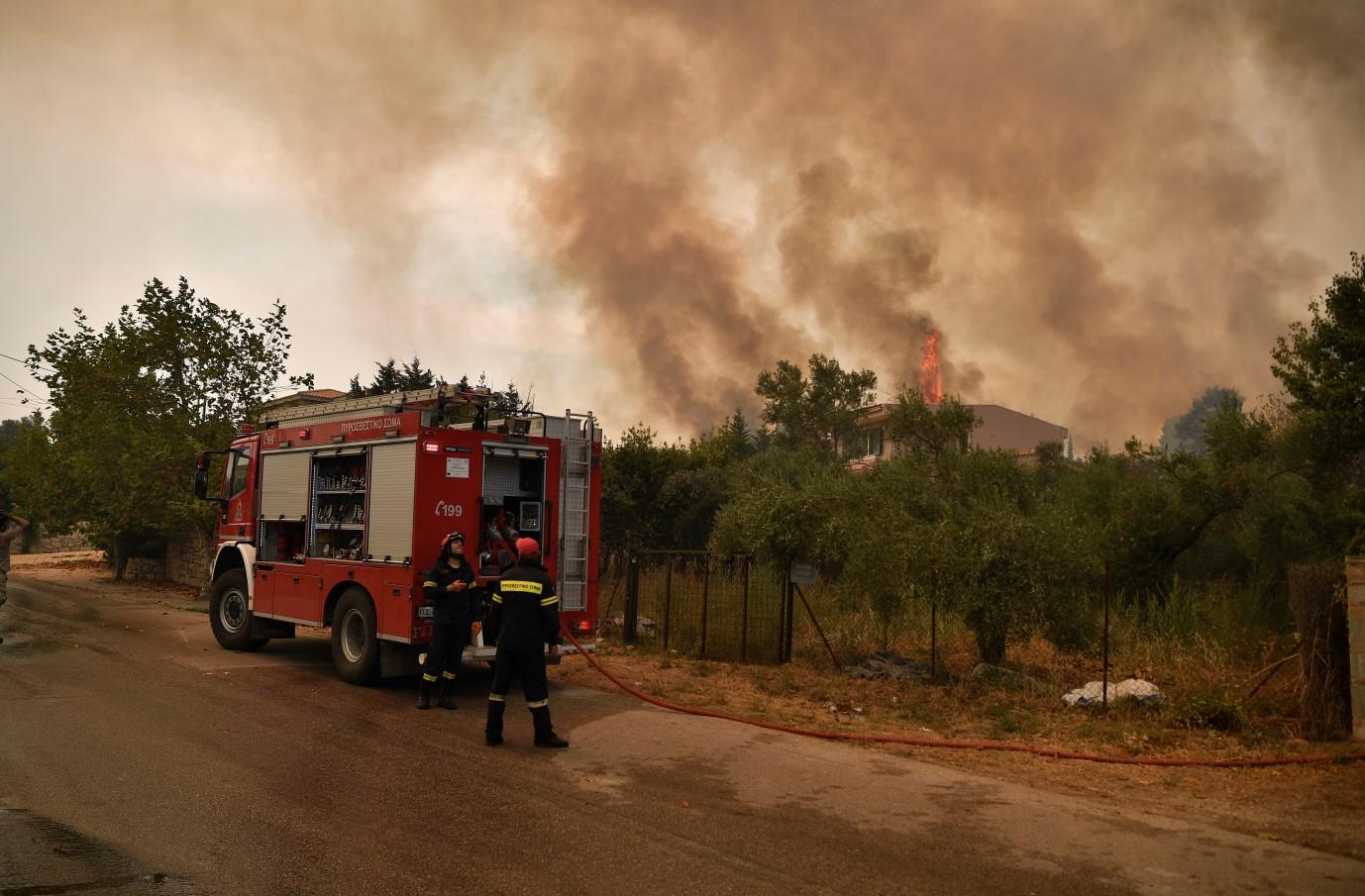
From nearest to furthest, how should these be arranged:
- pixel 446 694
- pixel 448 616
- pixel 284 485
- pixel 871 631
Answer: pixel 448 616 → pixel 446 694 → pixel 284 485 → pixel 871 631

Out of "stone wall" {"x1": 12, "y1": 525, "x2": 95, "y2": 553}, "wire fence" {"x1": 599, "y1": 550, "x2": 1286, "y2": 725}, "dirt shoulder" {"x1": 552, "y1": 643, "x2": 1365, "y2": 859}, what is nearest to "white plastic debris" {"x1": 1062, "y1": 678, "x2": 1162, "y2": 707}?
"dirt shoulder" {"x1": 552, "y1": 643, "x2": 1365, "y2": 859}

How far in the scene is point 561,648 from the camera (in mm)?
11195

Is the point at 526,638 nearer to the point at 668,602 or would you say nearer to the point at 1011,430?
the point at 668,602

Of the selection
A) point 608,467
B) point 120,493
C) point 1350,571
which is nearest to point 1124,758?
point 1350,571

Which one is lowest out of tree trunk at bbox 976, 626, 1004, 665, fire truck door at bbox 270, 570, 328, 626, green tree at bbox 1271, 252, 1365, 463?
tree trunk at bbox 976, 626, 1004, 665

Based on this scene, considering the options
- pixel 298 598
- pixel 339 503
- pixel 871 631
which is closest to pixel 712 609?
pixel 871 631

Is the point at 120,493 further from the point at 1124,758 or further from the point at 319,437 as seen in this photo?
the point at 1124,758

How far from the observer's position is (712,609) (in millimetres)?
13961

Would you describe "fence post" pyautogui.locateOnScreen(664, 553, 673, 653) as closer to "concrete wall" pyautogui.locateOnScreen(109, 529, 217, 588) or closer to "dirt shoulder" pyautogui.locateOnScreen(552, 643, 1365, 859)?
"dirt shoulder" pyautogui.locateOnScreen(552, 643, 1365, 859)

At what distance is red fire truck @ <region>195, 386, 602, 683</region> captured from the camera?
406 inches

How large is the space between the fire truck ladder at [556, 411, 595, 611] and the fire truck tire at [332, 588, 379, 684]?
2189mm

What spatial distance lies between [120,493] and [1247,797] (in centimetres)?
2524

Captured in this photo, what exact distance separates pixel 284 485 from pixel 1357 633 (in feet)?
39.2

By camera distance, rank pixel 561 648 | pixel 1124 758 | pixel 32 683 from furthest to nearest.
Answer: pixel 561 648 < pixel 32 683 < pixel 1124 758
